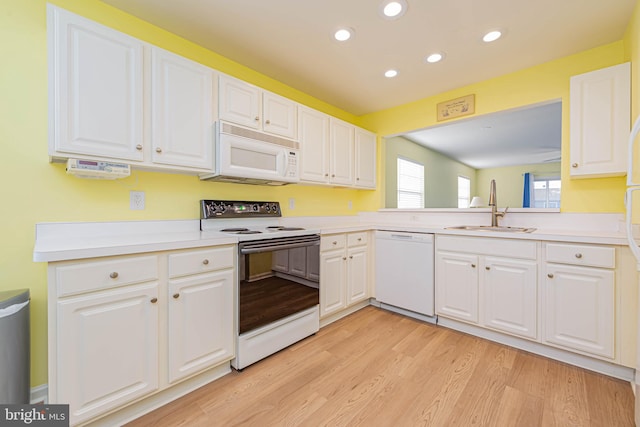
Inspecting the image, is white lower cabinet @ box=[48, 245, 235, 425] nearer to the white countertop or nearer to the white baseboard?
the white countertop

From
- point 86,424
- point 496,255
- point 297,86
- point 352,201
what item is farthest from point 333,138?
point 86,424

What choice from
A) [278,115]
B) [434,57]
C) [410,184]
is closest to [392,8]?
[434,57]

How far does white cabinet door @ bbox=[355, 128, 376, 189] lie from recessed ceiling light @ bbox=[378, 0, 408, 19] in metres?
1.46

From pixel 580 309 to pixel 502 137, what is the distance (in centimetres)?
295

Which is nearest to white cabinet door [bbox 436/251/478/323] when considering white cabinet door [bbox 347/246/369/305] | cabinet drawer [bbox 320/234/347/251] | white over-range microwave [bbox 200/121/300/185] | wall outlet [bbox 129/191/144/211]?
white cabinet door [bbox 347/246/369/305]

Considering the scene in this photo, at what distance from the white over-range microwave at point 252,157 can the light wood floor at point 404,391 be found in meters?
1.42

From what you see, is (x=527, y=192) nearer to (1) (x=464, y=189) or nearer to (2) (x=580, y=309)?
(1) (x=464, y=189)

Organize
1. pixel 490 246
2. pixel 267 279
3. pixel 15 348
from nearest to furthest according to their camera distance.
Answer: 1. pixel 15 348
2. pixel 267 279
3. pixel 490 246

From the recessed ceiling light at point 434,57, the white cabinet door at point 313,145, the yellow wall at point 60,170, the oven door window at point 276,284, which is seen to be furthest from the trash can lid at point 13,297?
the recessed ceiling light at point 434,57

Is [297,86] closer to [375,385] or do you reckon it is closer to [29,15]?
[29,15]

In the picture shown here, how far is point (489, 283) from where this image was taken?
222cm

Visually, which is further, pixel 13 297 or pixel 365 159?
pixel 365 159

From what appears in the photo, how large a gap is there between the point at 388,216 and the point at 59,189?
123 inches

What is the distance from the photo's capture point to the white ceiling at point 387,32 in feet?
5.70
